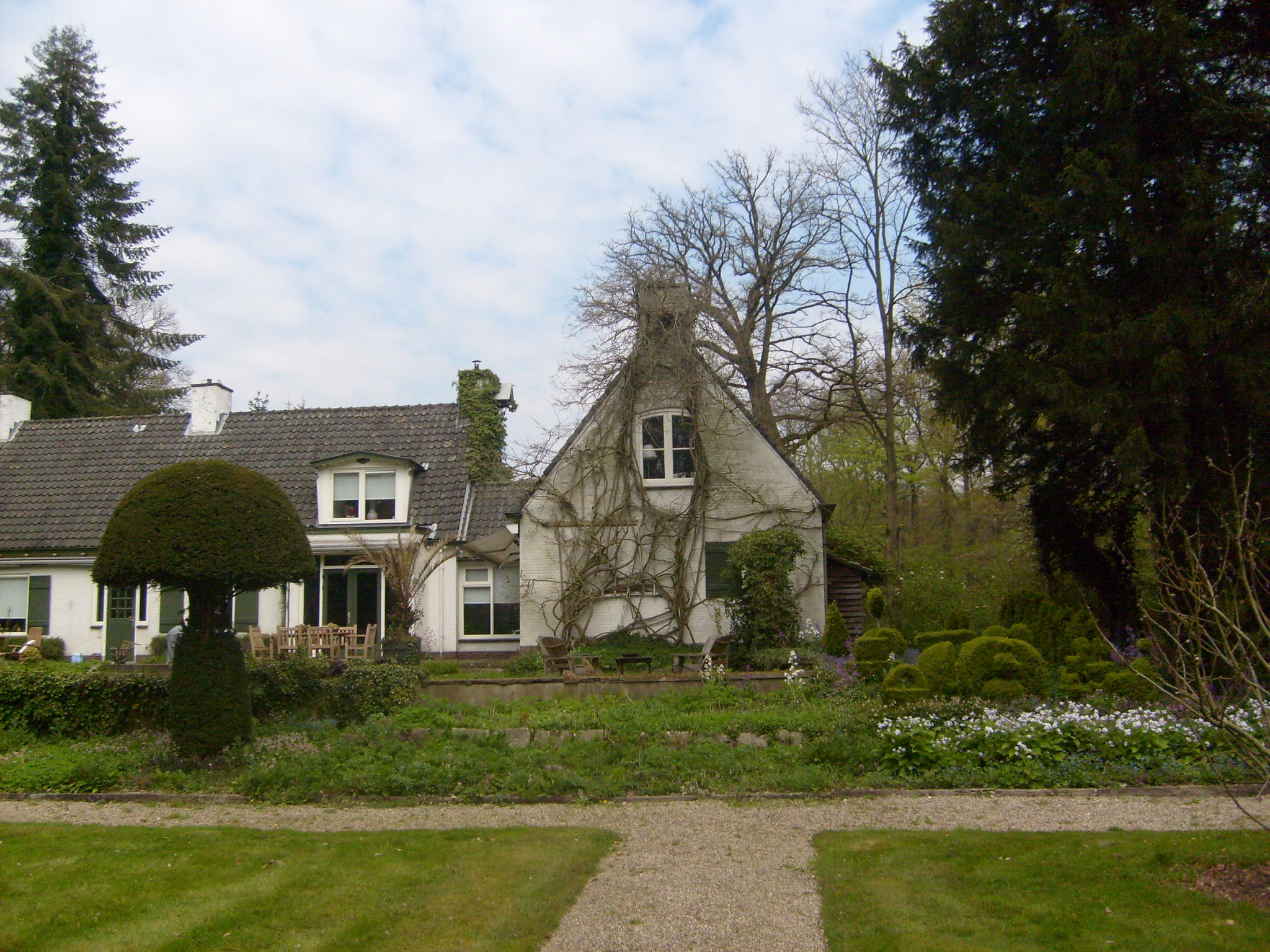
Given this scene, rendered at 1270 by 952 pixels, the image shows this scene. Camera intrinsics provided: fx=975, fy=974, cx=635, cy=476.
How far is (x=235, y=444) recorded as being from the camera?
26.0m

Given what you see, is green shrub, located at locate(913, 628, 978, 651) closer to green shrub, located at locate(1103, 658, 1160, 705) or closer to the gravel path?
green shrub, located at locate(1103, 658, 1160, 705)

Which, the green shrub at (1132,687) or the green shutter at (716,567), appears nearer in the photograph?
the green shrub at (1132,687)

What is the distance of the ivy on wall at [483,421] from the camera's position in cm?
2445

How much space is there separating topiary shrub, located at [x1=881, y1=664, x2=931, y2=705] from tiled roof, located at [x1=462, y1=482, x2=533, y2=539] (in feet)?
42.1

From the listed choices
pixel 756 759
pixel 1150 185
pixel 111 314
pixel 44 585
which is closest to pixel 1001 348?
pixel 1150 185

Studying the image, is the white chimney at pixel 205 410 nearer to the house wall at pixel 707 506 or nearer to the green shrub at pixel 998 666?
the house wall at pixel 707 506

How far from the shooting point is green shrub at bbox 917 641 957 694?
40.0 ft

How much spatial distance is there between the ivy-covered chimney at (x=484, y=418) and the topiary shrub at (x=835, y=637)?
9972 mm

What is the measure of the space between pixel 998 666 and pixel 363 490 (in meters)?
15.8

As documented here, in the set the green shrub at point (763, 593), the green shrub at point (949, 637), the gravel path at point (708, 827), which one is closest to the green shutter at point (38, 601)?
the gravel path at point (708, 827)

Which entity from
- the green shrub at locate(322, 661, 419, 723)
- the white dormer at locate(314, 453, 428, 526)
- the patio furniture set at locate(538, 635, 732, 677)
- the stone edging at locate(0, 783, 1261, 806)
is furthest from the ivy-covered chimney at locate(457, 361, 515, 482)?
the stone edging at locate(0, 783, 1261, 806)

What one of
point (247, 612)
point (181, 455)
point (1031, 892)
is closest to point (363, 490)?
point (247, 612)

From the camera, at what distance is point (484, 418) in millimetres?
25047

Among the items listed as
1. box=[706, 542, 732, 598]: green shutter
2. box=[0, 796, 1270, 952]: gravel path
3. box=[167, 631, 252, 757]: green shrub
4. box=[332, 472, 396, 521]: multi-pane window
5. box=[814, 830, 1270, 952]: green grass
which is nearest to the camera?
box=[814, 830, 1270, 952]: green grass
